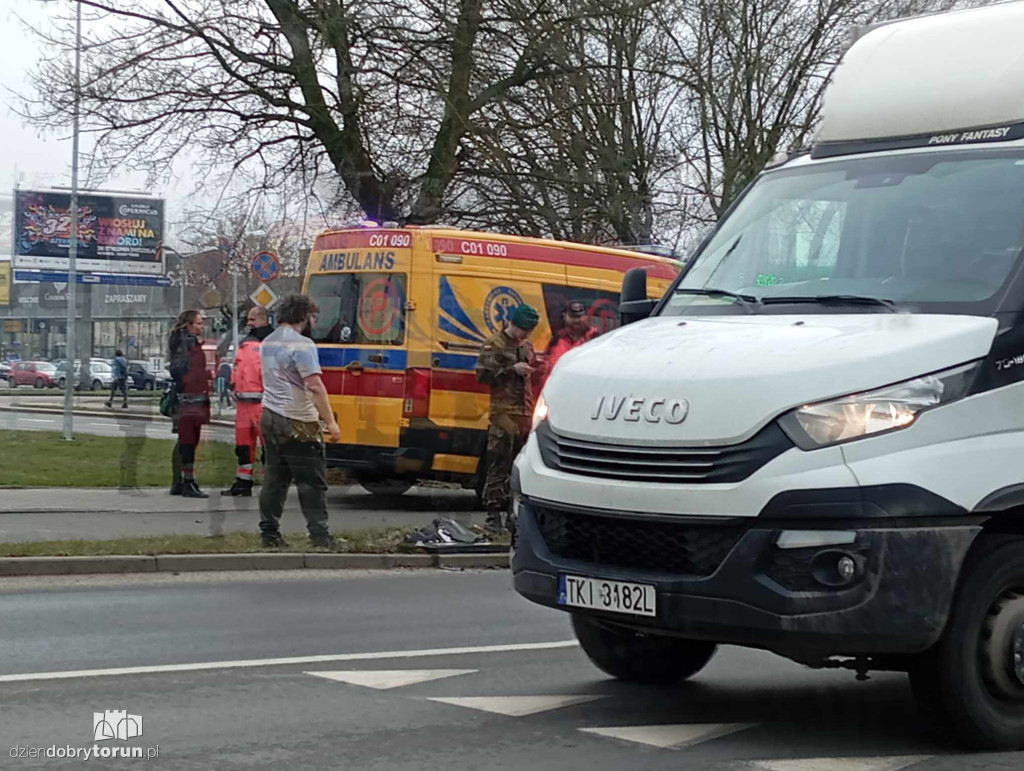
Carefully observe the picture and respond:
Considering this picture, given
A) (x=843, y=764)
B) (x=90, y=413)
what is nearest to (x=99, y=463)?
(x=843, y=764)

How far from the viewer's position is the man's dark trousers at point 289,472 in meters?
11.2

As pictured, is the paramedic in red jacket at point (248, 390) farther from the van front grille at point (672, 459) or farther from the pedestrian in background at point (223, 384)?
the pedestrian in background at point (223, 384)

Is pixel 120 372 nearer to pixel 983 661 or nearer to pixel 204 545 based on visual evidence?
pixel 204 545

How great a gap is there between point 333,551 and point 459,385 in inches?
160

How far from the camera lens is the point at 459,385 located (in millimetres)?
15305

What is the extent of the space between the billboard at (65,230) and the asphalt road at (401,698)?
4012 centimetres

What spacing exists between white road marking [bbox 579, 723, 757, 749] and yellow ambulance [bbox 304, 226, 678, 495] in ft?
30.5

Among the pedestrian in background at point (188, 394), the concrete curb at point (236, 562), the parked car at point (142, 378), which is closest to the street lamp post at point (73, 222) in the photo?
the pedestrian in background at point (188, 394)

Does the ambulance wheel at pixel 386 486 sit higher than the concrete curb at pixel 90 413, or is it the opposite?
the ambulance wheel at pixel 386 486

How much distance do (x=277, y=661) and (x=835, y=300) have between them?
10.5 feet

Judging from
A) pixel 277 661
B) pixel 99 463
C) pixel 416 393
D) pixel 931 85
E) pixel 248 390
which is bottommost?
pixel 99 463

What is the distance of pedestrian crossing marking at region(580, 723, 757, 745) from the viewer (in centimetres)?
560

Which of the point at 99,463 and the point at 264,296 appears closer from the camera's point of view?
the point at 99,463

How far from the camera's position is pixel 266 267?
20.7 m
